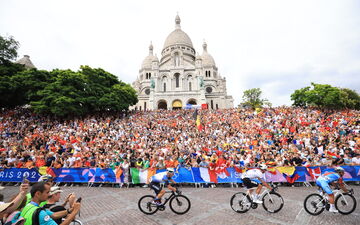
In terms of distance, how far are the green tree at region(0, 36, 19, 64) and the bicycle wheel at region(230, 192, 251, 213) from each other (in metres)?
38.4

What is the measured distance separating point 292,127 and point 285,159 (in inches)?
294

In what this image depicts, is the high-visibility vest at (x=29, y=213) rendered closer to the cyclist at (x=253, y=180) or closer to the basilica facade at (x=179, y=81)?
the cyclist at (x=253, y=180)

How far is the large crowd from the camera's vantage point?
11.1m

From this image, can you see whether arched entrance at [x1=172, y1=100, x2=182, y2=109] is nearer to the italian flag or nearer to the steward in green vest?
the italian flag

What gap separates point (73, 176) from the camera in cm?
1069

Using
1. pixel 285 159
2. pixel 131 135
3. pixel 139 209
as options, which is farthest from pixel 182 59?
pixel 139 209

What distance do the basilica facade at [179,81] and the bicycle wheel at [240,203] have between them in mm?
29856

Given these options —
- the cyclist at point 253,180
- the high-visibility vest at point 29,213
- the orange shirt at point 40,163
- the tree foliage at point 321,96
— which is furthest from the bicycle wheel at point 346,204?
the tree foliage at point 321,96

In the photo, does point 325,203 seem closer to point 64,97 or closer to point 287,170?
point 287,170

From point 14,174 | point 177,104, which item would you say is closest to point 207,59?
point 177,104

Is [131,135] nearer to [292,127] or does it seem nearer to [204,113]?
[204,113]

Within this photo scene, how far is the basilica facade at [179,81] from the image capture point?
148 feet

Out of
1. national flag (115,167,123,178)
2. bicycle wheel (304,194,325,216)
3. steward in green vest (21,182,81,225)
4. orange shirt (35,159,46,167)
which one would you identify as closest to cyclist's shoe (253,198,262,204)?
bicycle wheel (304,194,325,216)

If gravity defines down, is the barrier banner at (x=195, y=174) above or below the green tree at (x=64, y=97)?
below
